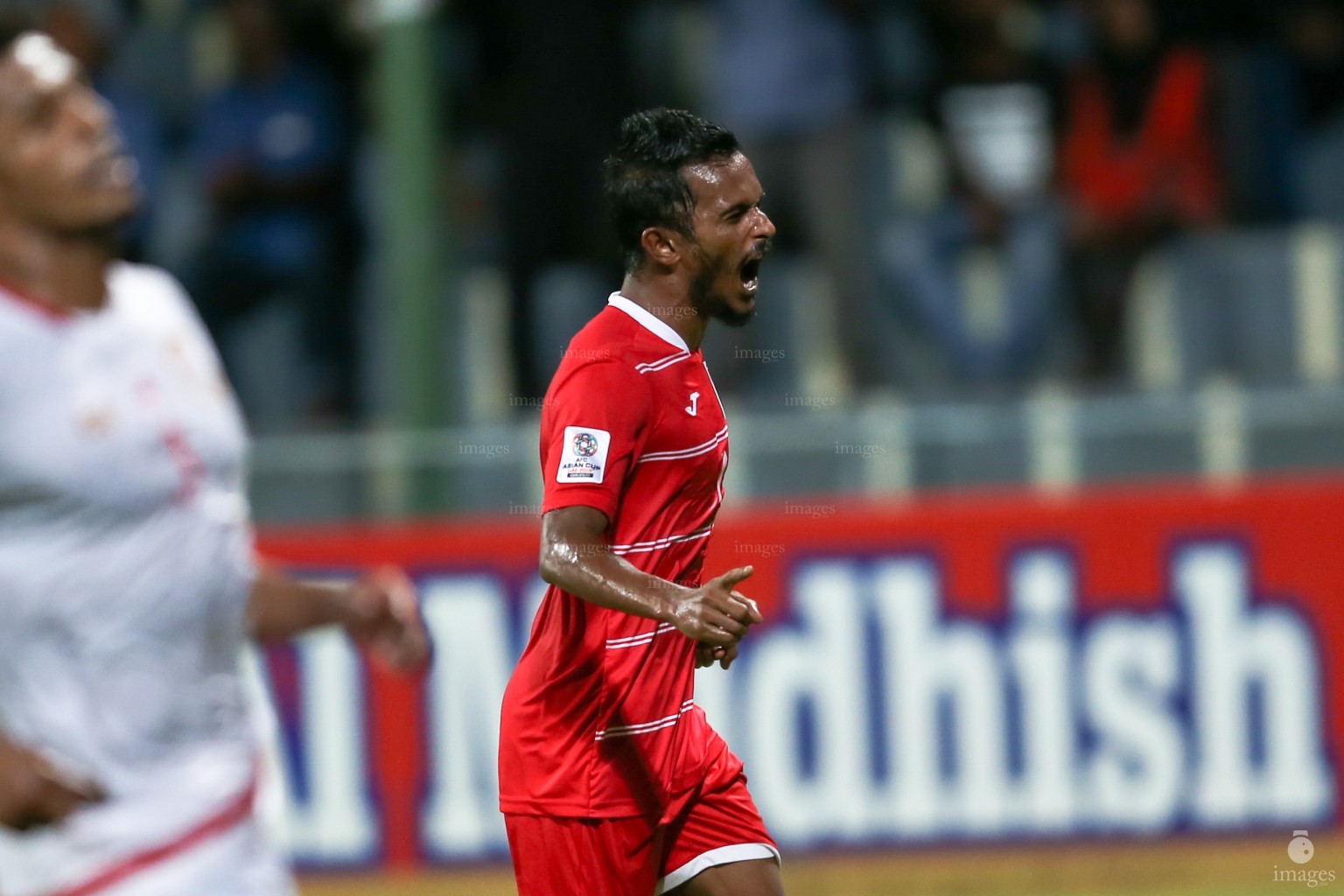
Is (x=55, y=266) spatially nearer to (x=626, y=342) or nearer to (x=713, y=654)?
(x=626, y=342)

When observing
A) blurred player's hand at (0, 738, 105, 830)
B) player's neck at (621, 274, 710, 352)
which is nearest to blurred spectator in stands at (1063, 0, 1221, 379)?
player's neck at (621, 274, 710, 352)

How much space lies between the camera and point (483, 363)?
8.81m

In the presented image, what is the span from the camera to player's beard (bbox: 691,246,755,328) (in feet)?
11.3

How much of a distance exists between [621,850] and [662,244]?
1.14 meters

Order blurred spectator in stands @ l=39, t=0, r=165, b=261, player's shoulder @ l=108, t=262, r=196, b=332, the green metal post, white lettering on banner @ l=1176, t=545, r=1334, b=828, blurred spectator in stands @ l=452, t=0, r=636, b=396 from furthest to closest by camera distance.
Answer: blurred spectator in stands @ l=39, t=0, r=165, b=261
the green metal post
blurred spectator in stands @ l=452, t=0, r=636, b=396
white lettering on banner @ l=1176, t=545, r=1334, b=828
player's shoulder @ l=108, t=262, r=196, b=332

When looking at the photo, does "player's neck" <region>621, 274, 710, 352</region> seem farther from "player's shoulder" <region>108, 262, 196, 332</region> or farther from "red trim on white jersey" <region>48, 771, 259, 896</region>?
"red trim on white jersey" <region>48, 771, 259, 896</region>

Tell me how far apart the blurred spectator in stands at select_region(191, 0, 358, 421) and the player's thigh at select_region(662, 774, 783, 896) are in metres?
5.25

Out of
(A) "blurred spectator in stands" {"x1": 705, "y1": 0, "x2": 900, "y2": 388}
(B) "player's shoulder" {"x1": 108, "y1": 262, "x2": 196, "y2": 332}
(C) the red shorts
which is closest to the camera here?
(B) "player's shoulder" {"x1": 108, "y1": 262, "x2": 196, "y2": 332}

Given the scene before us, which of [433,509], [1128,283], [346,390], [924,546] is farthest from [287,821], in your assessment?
[1128,283]

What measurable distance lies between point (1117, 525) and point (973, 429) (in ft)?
2.17

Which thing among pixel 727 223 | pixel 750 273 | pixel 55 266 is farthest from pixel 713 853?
pixel 55 266

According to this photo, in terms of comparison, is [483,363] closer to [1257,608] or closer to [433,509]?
[433,509]

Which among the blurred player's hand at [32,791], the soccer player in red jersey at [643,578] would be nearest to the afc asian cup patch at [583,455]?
the soccer player in red jersey at [643,578]

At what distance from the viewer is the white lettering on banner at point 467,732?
778 cm
